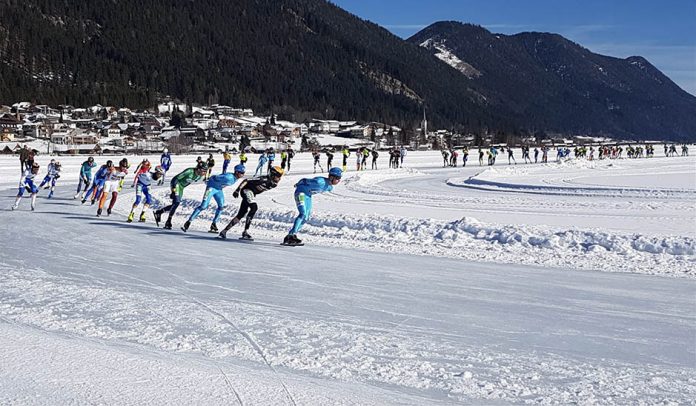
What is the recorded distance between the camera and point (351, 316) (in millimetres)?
5480

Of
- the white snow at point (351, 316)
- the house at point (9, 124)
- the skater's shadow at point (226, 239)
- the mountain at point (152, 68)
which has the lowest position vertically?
the skater's shadow at point (226, 239)

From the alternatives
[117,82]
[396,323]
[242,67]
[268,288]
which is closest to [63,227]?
[268,288]

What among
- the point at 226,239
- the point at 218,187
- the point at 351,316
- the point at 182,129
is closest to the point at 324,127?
the point at 182,129

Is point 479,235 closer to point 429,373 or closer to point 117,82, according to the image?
point 429,373

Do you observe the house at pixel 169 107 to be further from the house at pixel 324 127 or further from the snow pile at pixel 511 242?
the snow pile at pixel 511 242

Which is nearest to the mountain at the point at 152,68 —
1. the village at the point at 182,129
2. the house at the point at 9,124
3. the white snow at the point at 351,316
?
the village at the point at 182,129

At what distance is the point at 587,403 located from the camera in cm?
358

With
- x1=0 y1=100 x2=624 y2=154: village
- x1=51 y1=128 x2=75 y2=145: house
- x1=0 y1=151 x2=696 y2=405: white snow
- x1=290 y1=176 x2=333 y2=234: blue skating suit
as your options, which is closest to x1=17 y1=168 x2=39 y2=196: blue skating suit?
x1=0 y1=151 x2=696 y2=405: white snow

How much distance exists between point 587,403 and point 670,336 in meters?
1.71

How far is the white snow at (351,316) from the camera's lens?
3.81 meters

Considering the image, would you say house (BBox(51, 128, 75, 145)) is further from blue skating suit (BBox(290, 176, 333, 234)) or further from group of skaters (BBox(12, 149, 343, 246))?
blue skating suit (BBox(290, 176, 333, 234))

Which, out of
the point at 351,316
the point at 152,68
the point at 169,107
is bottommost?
the point at 351,316

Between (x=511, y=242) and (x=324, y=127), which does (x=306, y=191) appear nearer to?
(x=511, y=242)

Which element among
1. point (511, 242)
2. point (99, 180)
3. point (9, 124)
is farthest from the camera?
point (9, 124)
